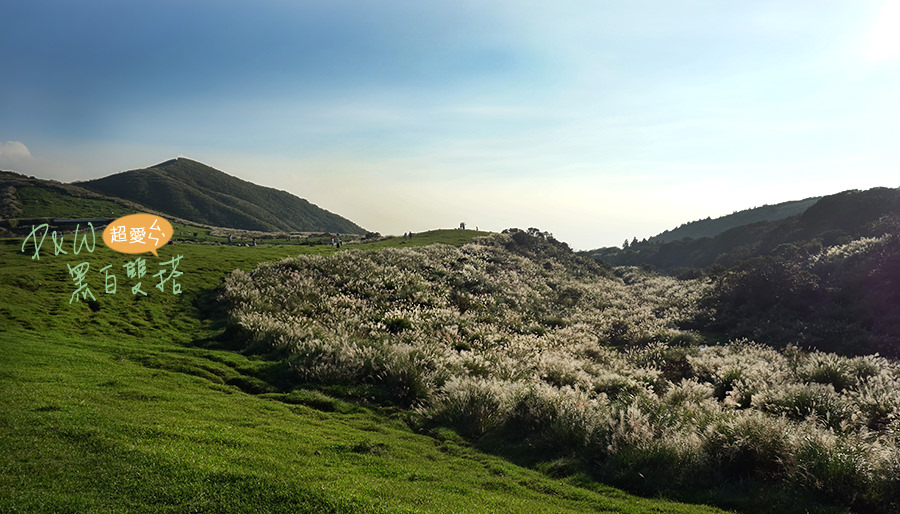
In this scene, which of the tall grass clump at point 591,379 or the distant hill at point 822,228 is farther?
the distant hill at point 822,228

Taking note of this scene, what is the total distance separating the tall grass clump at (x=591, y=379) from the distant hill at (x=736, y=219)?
10979cm

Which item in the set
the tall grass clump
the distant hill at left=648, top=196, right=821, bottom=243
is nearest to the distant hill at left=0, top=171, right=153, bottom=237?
the tall grass clump

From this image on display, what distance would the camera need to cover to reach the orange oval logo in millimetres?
32594

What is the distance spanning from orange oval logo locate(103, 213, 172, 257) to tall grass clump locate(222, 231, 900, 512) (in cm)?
1082

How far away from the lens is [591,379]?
15.9 meters

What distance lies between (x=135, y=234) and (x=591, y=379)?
36.5m

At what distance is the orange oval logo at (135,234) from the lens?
3259 centimetres

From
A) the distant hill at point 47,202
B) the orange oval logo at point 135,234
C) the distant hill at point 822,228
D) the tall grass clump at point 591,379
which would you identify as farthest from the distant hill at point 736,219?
the distant hill at point 47,202

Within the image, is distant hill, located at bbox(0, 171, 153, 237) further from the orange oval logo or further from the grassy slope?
the grassy slope

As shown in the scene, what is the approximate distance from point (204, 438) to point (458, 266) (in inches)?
1365

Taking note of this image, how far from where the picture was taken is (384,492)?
6.83 m

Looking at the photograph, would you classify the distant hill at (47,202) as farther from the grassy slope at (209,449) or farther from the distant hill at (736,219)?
the distant hill at (736,219)

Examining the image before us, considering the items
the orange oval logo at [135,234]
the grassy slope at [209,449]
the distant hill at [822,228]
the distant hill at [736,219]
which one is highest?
the distant hill at [736,219]

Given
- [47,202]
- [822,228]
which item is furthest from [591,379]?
[47,202]
